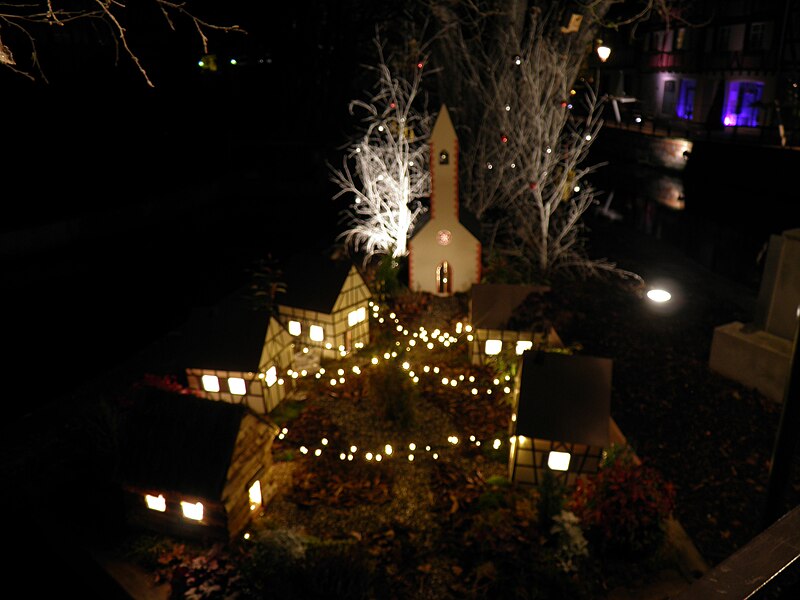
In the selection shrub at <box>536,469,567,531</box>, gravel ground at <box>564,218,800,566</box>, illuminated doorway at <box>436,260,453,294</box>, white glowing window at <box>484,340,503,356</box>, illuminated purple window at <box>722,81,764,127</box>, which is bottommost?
gravel ground at <box>564,218,800,566</box>

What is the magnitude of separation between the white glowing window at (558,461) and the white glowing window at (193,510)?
3992 millimetres

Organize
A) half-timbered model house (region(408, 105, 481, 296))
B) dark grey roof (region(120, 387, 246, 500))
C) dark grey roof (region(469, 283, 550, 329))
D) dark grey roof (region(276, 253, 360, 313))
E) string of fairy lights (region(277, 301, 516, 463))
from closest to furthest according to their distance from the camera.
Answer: dark grey roof (region(120, 387, 246, 500)) < string of fairy lights (region(277, 301, 516, 463)) < dark grey roof (region(469, 283, 550, 329)) < dark grey roof (region(276, 253, 360, 313)) < half-timbered model house (region(408, 105, 481, 296))

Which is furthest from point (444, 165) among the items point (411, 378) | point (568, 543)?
point (568, 543)

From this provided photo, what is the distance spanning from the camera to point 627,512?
6.37 m

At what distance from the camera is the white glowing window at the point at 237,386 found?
8594 mm

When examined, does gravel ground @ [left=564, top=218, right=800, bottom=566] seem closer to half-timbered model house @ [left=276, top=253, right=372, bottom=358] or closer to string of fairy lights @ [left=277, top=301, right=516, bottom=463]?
string of fairy lights @ [left=277, top=301, right=516, bottom=463]

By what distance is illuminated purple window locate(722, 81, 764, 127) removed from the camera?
34.9 m

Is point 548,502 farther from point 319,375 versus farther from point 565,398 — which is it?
point 319,375

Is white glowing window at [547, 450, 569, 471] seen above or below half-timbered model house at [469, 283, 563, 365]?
below

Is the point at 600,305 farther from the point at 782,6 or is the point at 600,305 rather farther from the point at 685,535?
the point at 782,6

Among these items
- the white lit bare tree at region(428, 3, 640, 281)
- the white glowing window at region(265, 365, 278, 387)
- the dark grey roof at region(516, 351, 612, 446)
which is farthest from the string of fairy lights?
the white lit bare tree at region(428, 3, 640, 281)

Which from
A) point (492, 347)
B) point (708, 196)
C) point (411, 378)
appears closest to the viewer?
point (411, 378)

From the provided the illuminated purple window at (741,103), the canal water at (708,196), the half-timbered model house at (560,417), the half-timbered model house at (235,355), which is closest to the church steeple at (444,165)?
the half-timbered model house at (235,355)

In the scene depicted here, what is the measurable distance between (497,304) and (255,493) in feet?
16.0
